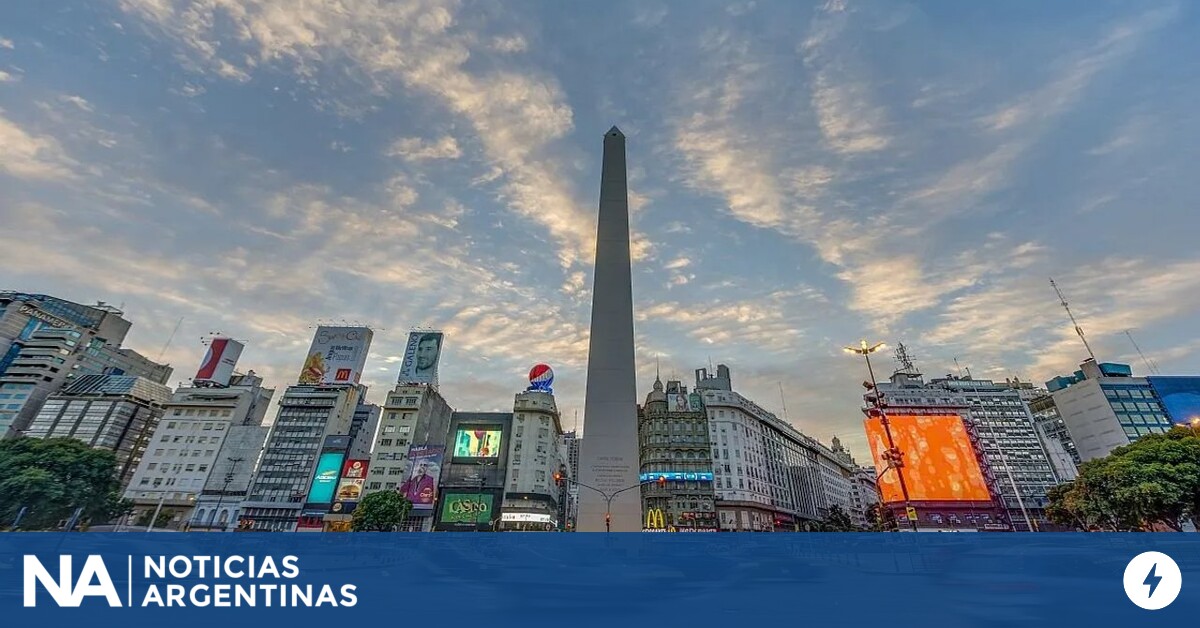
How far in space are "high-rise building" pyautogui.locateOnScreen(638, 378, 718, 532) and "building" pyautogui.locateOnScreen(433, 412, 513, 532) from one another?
2195cm

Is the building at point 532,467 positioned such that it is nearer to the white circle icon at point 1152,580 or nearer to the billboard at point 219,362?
the billboard at point 219,362

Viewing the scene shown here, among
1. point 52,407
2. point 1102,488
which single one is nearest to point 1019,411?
point 1102,488

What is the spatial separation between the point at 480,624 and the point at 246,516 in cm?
8078

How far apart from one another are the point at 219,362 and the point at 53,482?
58914 mm

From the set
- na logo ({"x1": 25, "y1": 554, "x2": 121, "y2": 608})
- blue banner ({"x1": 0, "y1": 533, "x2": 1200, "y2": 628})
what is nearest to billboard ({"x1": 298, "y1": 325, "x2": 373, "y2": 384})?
blue banner ({"x1": 0, "y1": 533, "x2": 1200, "y2": 628})

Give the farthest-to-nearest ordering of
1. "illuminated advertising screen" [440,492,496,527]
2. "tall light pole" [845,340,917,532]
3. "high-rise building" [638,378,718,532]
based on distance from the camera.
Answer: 1. "illuminated advertising screen" [440,492,496,527]
2. "high-rise building" [638,378,718,532]
3. "tall light pole" [845,340,917,532]

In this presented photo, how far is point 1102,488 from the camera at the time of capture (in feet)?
93.9

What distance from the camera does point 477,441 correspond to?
73438mm

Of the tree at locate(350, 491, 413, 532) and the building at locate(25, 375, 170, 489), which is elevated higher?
the building at locate(25, 375, 170, 489)

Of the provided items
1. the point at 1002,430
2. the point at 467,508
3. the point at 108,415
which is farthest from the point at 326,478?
the point at 1002,430

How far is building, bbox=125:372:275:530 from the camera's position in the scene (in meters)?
70.7

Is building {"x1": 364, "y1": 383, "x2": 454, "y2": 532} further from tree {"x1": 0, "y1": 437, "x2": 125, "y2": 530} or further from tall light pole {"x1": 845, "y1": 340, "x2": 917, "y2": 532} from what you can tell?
tall light pole {"x1": 845, "y1": 340, "x2": 917, "y2": 532}

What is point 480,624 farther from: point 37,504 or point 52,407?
point 52,407

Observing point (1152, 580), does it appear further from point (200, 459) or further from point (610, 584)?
point (200, 459)
